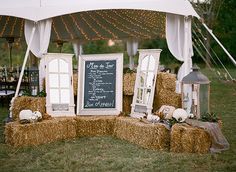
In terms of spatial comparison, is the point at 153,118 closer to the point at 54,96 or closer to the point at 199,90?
the point at 199,90

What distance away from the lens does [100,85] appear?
8.47 meters

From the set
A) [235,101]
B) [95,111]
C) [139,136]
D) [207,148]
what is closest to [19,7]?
[95,111]

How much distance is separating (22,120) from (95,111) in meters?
1.59

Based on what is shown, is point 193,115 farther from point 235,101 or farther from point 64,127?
point 235,101

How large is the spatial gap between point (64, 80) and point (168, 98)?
6.47ft

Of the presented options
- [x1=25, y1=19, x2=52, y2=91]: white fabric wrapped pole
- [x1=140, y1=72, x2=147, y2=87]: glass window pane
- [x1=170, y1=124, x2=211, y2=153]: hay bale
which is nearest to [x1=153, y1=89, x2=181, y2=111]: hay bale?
[x1=140, y1=72, x2=147, y2=87]: glass window pane

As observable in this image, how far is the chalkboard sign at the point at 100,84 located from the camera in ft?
27.6

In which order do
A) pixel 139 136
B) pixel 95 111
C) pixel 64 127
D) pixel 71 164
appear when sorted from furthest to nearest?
pixel 95 111 < pixel 64 127 < pixel 139 136 < pixel 71 164

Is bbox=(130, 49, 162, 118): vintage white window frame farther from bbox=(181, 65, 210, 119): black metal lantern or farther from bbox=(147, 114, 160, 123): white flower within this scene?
bbox=(181, 65, 210, 119): black metal lantern

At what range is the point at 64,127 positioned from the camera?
7648 millimetres

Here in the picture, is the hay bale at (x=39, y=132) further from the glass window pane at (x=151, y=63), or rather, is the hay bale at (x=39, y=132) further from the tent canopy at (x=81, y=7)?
the tent canopy at (x=81, y=7)

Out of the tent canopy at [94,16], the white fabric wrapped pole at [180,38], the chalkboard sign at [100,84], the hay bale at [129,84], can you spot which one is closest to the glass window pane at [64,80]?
the chalkboard sign at [100,84]

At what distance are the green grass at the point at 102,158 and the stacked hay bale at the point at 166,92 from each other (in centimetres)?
113

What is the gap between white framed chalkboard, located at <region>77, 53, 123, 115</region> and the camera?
838 cm
